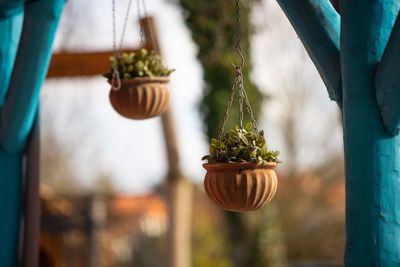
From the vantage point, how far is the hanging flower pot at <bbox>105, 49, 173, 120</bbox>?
4.69 m

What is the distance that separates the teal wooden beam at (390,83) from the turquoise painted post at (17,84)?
2.51 meters

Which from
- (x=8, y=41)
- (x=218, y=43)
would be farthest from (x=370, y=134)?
(x=218, y=43)

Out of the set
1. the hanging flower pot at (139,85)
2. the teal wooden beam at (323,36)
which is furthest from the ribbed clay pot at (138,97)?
the teal wooden beam at (323,36)

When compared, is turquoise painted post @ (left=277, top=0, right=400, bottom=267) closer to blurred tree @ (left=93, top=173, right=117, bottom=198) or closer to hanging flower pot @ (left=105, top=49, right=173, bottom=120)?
hanging flower pot @ (left=105, top=49, right=173, bottom=120)

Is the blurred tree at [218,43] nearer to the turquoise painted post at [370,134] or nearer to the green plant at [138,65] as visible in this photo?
the green plant at [138,65]

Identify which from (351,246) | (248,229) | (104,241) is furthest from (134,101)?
(104,241)

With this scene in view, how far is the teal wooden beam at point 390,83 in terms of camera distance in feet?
9.78

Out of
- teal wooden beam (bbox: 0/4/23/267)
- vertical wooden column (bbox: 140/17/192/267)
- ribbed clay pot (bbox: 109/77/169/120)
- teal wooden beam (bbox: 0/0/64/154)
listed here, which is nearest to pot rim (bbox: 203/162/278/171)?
ribbed clay pot (bbox: 109/77/169/120)

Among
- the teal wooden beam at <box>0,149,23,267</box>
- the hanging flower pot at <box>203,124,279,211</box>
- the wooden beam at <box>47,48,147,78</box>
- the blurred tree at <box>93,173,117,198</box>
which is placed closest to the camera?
the hanging flower pot at <box>203,124,279,211</box>

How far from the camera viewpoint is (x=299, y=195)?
604 inches

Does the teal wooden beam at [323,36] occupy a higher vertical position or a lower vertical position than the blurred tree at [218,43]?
lower

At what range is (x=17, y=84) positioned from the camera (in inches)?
203

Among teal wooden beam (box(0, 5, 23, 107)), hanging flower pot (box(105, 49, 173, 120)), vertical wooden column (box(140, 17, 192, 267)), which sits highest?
teal wooden beam (box(0, 5, 23, 107))

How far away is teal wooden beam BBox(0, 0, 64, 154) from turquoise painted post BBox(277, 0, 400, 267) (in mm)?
2307
